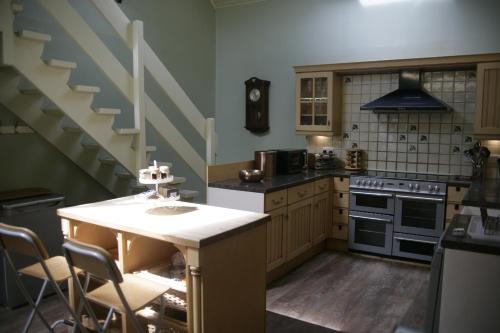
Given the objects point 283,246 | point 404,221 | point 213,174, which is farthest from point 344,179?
point 213,174

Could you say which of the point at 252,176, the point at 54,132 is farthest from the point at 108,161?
the point at 252,176

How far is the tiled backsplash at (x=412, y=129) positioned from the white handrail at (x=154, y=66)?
1835mm

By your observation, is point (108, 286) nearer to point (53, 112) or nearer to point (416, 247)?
point (53, 112)

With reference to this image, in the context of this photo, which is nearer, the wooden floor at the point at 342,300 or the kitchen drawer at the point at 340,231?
the wooden floor at the point at 342,300

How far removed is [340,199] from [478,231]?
2.33 meters

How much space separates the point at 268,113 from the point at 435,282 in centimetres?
363

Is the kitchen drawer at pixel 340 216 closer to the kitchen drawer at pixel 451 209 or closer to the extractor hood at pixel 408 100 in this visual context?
the kitchen drawer at pixel 451 209

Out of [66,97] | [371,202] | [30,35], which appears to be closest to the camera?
[30,35]

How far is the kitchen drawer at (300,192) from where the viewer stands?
397 centimetres

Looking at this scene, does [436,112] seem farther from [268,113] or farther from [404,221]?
[268,113]

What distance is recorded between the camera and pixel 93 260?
1863 mm

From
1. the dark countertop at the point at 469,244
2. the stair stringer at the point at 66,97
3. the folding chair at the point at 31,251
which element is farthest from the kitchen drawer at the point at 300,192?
the folding chair at the point at 31,251

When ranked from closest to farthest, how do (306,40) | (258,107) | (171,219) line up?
(171,219), (306,40), (258,107)

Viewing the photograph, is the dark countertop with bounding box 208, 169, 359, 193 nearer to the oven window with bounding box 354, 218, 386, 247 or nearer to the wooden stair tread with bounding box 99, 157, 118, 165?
the oven window with bounding box 354, 218, 386, 247
